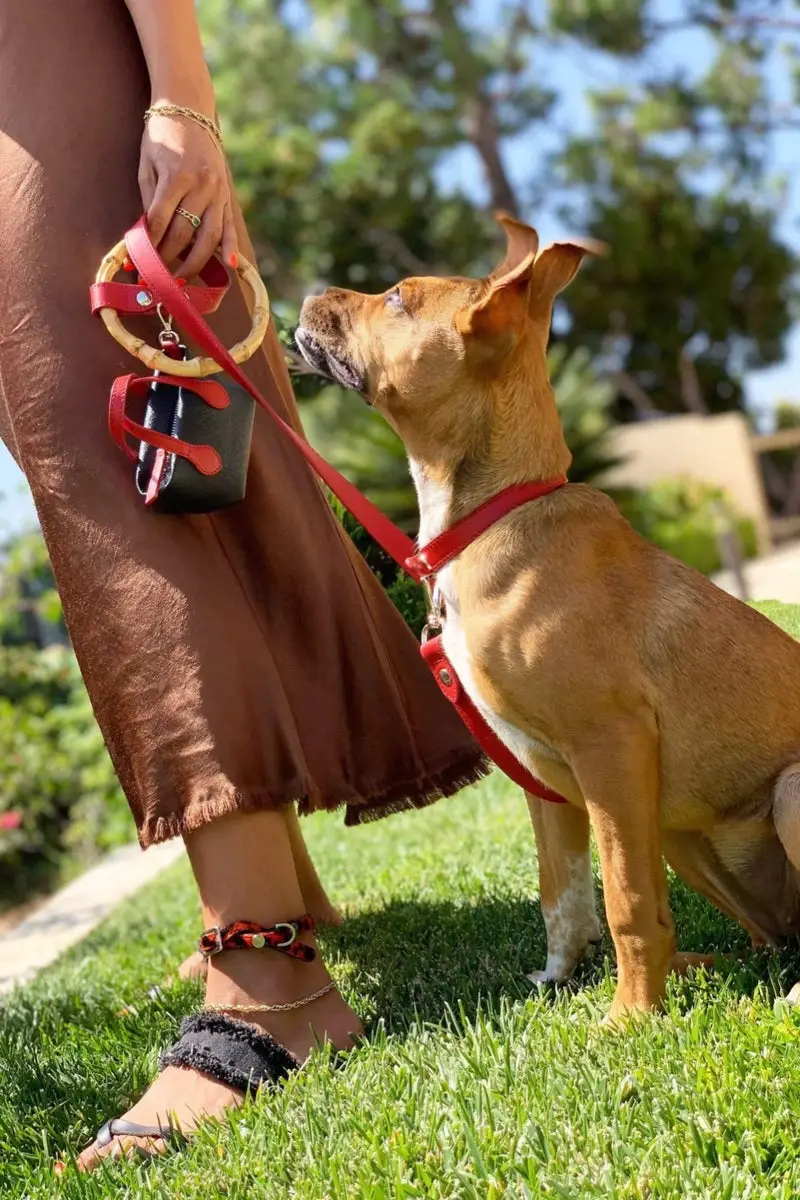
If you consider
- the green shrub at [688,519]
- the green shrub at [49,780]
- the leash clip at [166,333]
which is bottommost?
the green shrub at [688,519]

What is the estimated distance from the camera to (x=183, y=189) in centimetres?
271

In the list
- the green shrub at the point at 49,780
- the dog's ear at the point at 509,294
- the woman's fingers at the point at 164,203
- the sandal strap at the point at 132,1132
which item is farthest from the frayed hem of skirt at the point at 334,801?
the green shrub at the point at 49,780

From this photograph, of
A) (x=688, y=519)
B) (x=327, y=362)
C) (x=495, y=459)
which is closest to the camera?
(x=495, y=459)

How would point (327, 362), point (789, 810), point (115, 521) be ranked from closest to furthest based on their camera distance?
1. point (789, 810)
2. point (115, 521)
3. point (327, 362)

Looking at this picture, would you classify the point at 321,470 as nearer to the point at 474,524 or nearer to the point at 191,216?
the point at 474,524

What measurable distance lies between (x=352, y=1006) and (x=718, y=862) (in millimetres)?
922

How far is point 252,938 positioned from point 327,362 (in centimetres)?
137

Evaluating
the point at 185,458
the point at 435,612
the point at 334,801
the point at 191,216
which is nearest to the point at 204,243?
the point at 191,216

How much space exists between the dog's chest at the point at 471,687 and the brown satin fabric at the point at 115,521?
1.31 ft

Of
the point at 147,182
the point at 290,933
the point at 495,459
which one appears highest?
the point at 147,182

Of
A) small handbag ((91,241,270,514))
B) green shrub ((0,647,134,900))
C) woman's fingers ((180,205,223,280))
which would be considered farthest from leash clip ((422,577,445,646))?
green shrub ((0,647,134,900))

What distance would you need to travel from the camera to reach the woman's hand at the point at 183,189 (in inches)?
106

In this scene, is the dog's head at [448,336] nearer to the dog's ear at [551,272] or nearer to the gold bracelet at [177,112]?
the dog's ear at [551,272]

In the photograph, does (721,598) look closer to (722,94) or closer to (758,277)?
(722,94)
